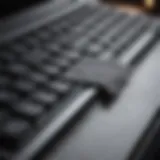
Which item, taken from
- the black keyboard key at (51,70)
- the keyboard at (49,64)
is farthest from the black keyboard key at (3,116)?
the black keyboard key at (51,70)

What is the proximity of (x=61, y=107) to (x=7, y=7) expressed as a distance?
0.30 meters

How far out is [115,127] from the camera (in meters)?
0.45

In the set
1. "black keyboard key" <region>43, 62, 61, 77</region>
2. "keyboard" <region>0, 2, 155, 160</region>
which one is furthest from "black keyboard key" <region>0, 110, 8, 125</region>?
"black keyboard key" <region>43, 62, 61, 77</region>

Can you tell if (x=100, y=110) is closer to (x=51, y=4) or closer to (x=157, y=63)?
(x=157, y=63)

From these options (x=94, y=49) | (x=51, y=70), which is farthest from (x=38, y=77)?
(x=94, y=49)

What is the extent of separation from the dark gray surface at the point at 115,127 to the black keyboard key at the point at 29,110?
0.04m

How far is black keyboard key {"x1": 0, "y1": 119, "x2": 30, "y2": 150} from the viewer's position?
393 mm

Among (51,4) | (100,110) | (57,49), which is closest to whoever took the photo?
(100,110)

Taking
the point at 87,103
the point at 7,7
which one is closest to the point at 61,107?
the point at 87,103

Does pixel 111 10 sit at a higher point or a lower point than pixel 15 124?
higher

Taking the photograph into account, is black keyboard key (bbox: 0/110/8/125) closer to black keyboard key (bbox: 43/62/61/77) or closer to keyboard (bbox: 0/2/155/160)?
keyboard (bbox: 0/2/155/160)

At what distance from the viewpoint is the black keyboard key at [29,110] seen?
1.39 feet

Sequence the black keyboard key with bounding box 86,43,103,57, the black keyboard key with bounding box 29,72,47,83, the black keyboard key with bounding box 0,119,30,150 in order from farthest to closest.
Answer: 1. the black keyboard key with bounding box 86,43,103,57
2. the black keyboard key with bounding box 29,72,47,83
3. the black keyboard key with bounding box 0,119,30,150

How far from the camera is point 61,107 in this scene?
1.50 ft
